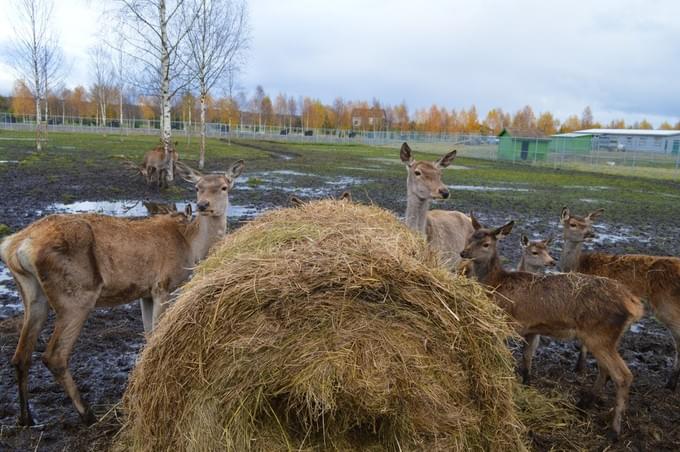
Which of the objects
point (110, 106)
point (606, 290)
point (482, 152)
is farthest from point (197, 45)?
point (110, 106)

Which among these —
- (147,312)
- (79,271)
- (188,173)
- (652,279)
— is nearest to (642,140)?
(652,279)

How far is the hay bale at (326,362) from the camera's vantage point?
3596 millimetres

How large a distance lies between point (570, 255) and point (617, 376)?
314cm

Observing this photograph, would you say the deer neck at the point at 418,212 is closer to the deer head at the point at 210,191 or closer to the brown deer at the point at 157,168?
the deer head at the point at 210,191

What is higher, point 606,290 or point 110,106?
point 110,106

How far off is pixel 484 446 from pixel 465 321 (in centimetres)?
99

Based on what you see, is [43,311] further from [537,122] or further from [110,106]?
[537,122]

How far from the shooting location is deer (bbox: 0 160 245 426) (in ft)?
16.1

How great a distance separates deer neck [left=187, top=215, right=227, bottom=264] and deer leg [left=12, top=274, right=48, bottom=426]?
1.90 meters

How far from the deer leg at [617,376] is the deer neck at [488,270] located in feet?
4.94

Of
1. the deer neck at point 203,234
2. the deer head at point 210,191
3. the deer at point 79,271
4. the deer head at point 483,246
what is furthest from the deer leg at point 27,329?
the deer head at point 483,246

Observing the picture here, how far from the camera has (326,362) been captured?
3.56 metres

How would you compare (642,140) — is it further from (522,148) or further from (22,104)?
(22,104)

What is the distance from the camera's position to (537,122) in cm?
14925
